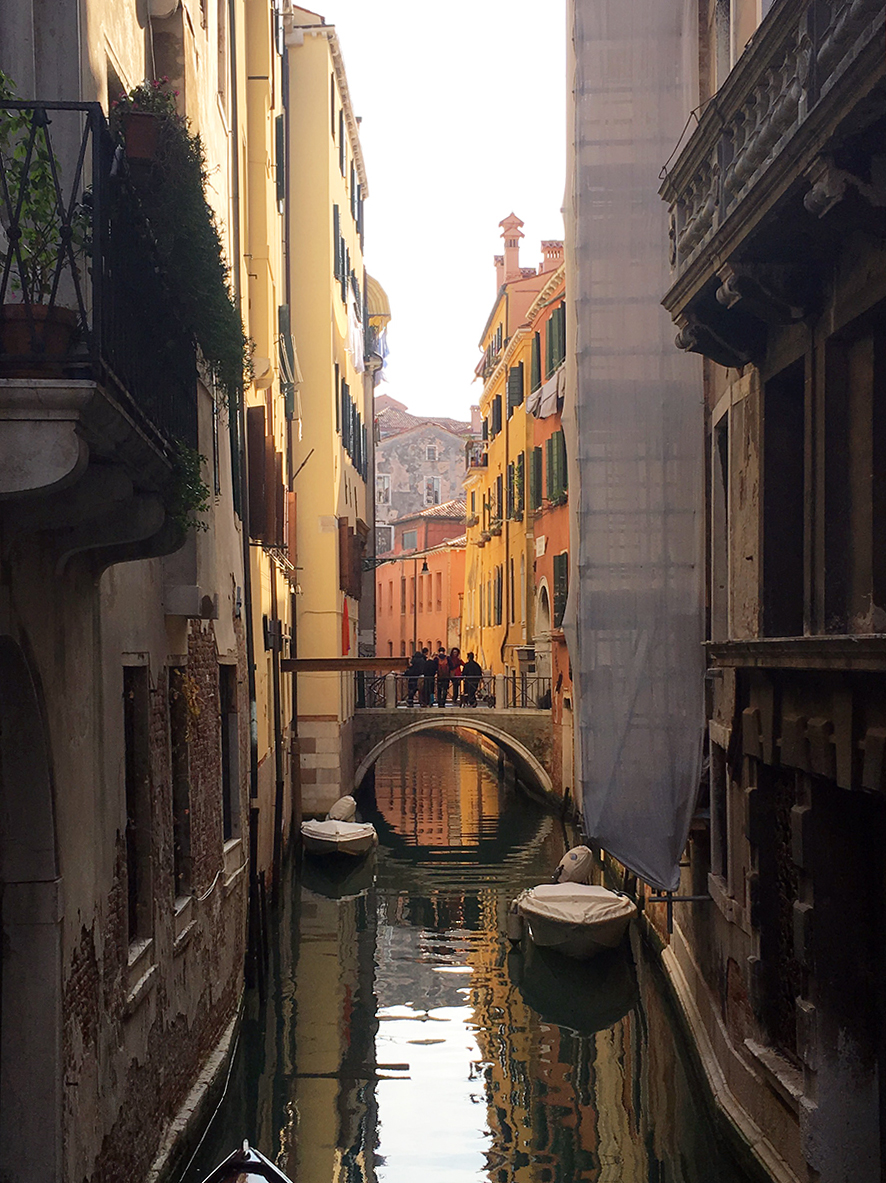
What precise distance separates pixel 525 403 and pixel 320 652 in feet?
34.7

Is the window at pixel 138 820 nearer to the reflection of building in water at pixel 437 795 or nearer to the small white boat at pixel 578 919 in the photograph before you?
the small white boat at pixel 578 919

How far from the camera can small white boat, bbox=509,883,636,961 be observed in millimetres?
14805

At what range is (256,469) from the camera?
1456 cm

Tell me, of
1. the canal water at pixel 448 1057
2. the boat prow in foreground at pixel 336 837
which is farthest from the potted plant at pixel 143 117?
the boat prow in foreground at pixel 336 837

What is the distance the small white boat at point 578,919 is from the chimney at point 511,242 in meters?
30.1

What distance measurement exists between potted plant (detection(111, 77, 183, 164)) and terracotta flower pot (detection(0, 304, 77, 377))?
207 centimetres

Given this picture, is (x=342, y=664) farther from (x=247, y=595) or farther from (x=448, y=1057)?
(x=448, y=1057)

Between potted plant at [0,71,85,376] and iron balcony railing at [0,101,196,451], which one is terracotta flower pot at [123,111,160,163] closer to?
iron balcony railing at [0,101,196,451]

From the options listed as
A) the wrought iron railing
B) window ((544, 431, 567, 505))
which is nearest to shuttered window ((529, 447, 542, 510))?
window ((544, 431, 567, 505))

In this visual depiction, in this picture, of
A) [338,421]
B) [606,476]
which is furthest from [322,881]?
[606,476]

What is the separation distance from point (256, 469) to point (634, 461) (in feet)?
15.7

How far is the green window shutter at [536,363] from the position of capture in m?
30.2

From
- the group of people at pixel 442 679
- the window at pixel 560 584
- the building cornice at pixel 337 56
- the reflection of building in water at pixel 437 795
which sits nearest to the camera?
the building cornice at pixel 337 56

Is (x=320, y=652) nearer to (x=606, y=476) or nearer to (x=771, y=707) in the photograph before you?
(x=606, y=476)
